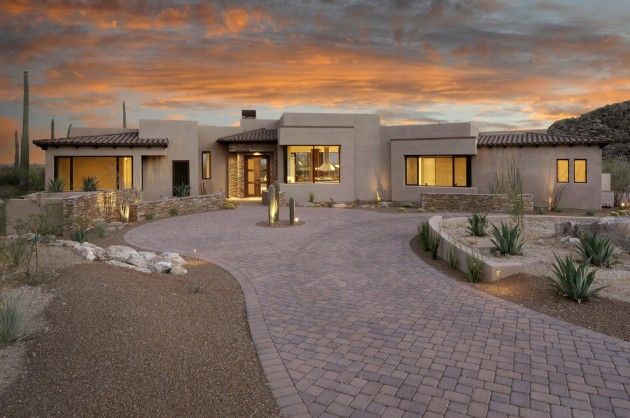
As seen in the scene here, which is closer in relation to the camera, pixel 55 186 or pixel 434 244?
pixel 434 244

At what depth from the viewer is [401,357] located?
4555 millimetres

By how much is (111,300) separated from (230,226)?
9.48 m

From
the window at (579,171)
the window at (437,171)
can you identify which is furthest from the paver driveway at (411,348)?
the window at (579,171)

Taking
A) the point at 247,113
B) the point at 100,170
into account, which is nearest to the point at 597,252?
the point at 247,113

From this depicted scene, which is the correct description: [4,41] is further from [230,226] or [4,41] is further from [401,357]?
[401,357]

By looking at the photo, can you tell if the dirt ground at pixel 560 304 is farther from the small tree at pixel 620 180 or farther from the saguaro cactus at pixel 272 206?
the small tree at pixel 620 180

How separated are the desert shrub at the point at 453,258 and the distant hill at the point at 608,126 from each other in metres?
50.2

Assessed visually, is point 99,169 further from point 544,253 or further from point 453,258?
point 544,253

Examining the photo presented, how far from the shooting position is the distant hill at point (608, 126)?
165ft

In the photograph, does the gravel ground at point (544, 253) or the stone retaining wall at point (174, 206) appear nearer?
the gravel ground at point (544, 253)

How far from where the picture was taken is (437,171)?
23250mm

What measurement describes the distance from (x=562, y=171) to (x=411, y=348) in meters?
20.1

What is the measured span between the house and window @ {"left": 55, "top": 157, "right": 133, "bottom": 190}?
0.06 m

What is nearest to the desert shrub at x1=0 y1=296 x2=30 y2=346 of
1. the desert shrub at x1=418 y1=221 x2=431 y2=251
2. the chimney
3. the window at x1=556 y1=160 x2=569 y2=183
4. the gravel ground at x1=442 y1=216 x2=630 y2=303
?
the gravel ground at x1=442 y1=216 x2=630 y2=303
